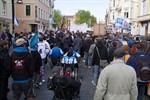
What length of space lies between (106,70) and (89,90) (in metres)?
5.04

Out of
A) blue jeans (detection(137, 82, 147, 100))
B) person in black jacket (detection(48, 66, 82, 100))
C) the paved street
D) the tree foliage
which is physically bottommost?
the paved street

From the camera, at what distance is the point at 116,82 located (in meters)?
4.60

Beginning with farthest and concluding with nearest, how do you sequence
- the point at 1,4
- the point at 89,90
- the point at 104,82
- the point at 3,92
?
the point at 1,4, the point at 89,90, the point at 3,92, the point at 104,82

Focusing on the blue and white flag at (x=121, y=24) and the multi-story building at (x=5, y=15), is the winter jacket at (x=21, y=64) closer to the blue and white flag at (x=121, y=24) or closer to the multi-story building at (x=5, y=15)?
the blue and white flag at (x=121, y=24)

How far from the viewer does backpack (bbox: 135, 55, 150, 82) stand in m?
6.09

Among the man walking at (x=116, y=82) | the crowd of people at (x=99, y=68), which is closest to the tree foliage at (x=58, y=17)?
the crowd of people at (x=99, y=68)

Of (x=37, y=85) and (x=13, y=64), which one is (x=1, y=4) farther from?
(x=13, y=64)

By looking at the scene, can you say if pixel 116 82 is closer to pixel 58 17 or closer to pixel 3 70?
pixel 3 70

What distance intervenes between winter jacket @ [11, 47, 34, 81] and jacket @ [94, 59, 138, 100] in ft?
7.08

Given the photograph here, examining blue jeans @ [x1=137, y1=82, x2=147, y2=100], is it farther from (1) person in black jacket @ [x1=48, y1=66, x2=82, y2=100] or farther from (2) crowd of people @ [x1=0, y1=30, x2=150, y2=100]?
(1) person in black jacket @ [x1=48, y1=66, x2=82, y2=100]

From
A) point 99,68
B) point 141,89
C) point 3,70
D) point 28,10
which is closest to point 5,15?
point 28,10

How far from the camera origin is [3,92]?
281 inches

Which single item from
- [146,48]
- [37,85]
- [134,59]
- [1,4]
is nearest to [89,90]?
[37,85]

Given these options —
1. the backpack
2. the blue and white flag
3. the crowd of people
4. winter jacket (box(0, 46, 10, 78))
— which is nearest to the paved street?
the crowd of people
